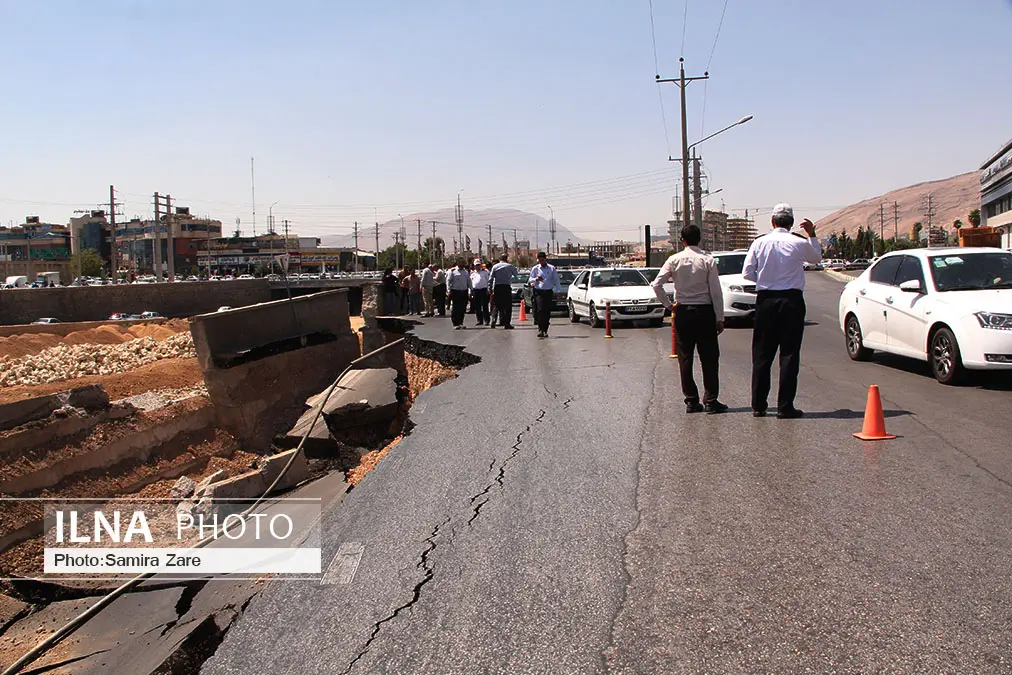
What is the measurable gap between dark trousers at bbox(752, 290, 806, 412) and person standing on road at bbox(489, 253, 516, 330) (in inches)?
488

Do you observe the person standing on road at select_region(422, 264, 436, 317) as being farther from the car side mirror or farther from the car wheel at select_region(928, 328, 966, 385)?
the car wheel at select_region(928, 328, 966, 385)

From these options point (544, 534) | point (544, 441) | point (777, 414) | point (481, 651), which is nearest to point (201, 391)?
point (544, 441)

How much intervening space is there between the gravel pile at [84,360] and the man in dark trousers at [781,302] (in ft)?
52.5


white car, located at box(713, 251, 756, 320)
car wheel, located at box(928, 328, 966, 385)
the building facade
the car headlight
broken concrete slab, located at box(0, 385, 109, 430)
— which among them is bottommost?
broken concrete slab, located at box(0, 385, 109, 430)

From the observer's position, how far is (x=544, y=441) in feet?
25.1

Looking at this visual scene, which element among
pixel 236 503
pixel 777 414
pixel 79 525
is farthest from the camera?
pixel 79 525

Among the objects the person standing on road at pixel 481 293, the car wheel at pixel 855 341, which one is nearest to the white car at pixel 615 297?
the person standing on road at pixel 481 293

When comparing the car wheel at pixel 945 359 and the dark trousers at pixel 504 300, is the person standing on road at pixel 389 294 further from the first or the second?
the car wheel at pixel 945 359

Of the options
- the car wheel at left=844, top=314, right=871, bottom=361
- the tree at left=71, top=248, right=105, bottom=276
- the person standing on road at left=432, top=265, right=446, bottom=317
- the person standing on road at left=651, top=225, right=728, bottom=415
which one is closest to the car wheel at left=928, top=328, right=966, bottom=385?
the car wheel at left=844, top=314, right=871, bottom=361

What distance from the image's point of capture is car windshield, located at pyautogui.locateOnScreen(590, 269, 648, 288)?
74.8 feet

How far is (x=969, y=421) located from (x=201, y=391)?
11.9 meters

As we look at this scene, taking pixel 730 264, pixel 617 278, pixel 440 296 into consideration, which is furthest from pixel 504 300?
pixel 440 296

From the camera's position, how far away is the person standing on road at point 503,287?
20.5m

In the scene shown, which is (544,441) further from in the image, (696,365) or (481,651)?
(696,365)
